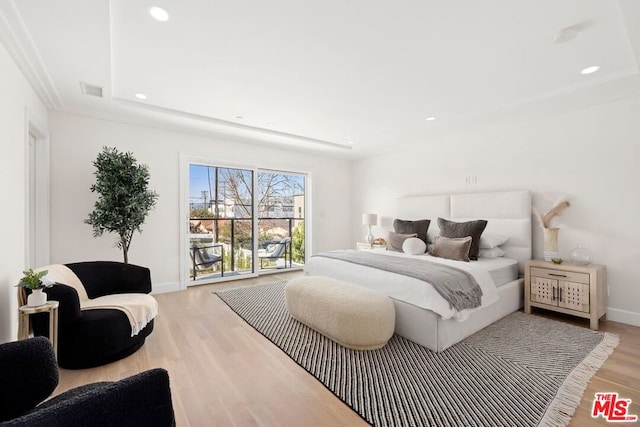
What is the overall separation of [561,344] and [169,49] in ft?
13.8

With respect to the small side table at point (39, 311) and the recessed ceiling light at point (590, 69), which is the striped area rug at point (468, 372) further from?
the recessed ceiling light at point (590, 69)

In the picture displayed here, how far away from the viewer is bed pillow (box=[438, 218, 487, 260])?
361 centimetres

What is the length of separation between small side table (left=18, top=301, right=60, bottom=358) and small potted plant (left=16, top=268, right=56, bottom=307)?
36 mm

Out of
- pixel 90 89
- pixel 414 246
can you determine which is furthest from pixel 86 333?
pixel 414 246

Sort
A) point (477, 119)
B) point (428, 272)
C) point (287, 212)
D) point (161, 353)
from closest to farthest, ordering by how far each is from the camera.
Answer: point (161, 353) < point (428, 272) < point (477, 119) < point (287, 212)

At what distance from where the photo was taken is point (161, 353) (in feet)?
8.13

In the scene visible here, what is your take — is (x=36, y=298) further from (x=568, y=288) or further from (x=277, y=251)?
(x=568, y=288)

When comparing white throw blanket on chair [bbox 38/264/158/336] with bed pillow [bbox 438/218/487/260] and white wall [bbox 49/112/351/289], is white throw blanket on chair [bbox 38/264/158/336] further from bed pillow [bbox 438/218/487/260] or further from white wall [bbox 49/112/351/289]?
bed pillow [bbox 438/218/487/260]

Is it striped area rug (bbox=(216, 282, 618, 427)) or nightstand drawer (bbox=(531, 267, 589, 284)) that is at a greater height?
nightstand drawer (bbox=(531, 267, 589, 284))

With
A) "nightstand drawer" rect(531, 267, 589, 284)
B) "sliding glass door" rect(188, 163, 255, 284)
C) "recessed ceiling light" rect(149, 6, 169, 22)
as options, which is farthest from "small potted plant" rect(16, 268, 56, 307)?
"nightstand drawer" rect(531, 267, 589, 284)

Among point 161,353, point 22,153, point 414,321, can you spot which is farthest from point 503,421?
point 22,153

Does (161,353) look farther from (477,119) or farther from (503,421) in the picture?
(477,119)

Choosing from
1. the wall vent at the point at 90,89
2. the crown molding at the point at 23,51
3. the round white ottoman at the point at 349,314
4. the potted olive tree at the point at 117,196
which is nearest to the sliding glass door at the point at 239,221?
the potted olive tree at the point at 117,196

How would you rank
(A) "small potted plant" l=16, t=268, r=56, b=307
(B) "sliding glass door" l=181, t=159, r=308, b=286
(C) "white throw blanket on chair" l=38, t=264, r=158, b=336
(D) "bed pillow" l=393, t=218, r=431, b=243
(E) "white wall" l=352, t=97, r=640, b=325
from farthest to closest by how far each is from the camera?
1. (B) "sliding glass door" l=181, t=159, r=308, b=286
2. (D) "bed pillow" l=393, t=218, r=431, b=243
3. (E) "white wall" l=352, t=97, r=640, b=325
4. (C) "white throw blanket on chair" l=38, t=264, r=158, b=336
5. (A) "small potted plant" l=16, t=268, r=56, b=307
